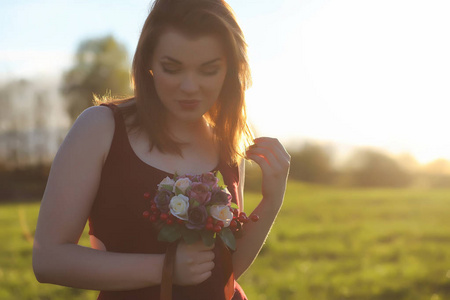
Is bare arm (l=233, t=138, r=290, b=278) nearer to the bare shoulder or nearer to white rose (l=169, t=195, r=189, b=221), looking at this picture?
white rose (l=169, t=195, r=189, b=221)

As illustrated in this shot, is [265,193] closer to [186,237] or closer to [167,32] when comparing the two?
[186,237]

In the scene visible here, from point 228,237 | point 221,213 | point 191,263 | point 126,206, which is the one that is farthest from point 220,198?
point 126,206

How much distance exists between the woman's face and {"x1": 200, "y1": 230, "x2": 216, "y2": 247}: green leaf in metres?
0.58

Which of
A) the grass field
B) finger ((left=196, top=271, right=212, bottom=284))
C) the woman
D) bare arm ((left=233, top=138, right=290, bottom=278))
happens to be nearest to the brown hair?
the woman

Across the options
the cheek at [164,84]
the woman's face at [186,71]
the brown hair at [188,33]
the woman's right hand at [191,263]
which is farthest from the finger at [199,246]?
the cheek at [164,84]

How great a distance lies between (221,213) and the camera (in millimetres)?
2576

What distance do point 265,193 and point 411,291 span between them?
6.66 meters

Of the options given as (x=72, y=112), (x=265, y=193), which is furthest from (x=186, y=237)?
(x=72, y=112)

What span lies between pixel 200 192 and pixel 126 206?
1.17 feet

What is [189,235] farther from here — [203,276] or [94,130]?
[94,130]

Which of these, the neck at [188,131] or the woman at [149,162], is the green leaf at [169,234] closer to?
the woman at [149,162]

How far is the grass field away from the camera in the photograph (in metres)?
8.88

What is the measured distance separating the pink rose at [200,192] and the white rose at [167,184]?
0.09 meters

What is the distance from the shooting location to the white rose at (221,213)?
8.43ft
